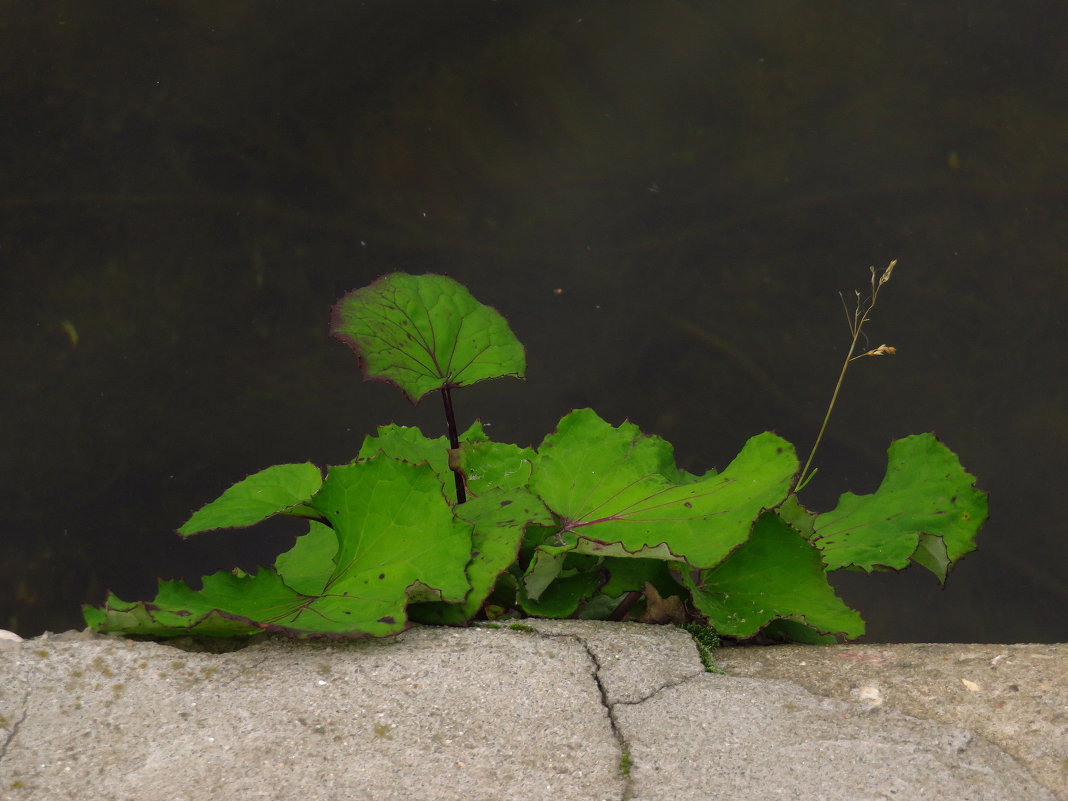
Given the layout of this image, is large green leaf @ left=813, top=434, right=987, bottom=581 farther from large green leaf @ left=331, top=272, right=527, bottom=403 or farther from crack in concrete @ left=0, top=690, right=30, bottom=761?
crack in concrete @ left=0, top=690, right=30, bottom=761

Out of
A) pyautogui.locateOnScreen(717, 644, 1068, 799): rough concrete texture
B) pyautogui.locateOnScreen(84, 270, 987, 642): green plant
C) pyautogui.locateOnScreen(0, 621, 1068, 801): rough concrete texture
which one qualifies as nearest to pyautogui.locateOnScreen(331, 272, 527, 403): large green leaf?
pyautogui.locateOnScreen(84, 270, 987, 642): green plant

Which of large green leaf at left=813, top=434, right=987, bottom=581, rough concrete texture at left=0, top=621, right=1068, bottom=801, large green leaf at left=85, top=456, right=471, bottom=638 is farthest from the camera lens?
large green leaf at left=813, top=434, right=987, bottom=581

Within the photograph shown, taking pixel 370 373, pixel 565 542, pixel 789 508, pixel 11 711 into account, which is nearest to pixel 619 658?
pixel 565 542

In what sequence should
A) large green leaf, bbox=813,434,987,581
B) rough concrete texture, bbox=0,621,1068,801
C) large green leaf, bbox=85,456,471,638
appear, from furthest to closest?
large green leaf, bbox=813,434,987,581 → large green leaf, bbox=85,456,471,638 → rough concrete texture, bbox=0,621,1068,801

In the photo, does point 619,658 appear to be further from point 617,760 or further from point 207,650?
point 207,650

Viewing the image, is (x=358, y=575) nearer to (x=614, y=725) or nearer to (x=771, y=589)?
(x=614, y=725)

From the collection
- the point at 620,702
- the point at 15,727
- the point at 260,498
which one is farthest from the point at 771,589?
the point at 15,727

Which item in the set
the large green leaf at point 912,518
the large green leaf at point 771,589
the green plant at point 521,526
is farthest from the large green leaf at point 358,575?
the large green leaf at point 912,518

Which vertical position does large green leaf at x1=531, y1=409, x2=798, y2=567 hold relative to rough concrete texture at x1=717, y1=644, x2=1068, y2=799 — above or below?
above

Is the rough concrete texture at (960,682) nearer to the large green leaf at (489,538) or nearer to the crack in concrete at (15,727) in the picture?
A: the large green leaf at (489,538)
